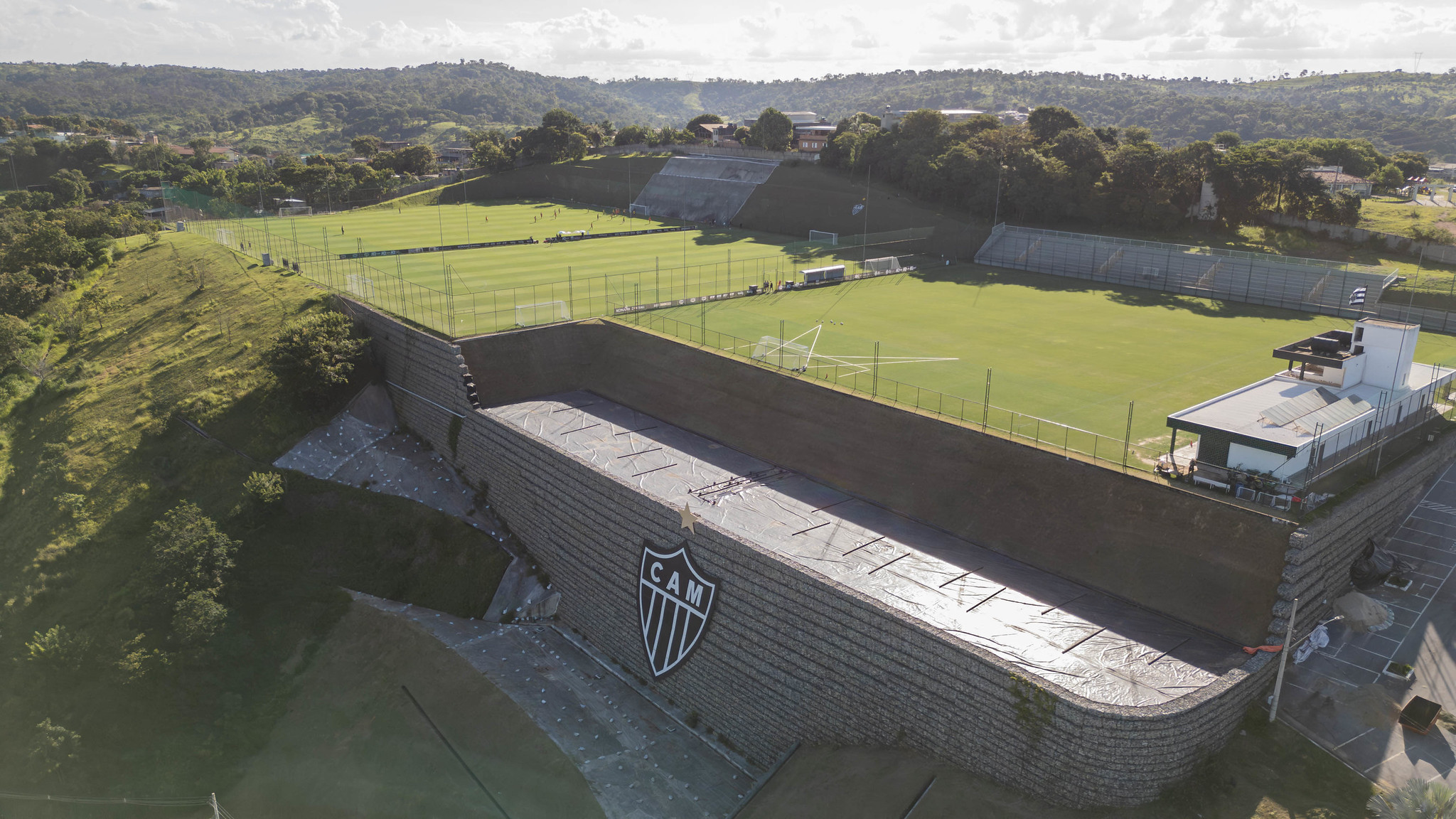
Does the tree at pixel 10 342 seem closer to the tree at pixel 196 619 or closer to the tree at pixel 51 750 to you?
the tree at pixel 196 619

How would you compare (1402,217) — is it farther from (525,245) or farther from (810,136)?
(810,136)

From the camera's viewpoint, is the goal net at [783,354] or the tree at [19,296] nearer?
the goal net at [783,354]

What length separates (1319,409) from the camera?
2236 cm

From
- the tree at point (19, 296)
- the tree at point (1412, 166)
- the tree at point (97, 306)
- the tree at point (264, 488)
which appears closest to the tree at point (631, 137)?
the tree at point (97, 306)

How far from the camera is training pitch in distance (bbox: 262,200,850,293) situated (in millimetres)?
52219

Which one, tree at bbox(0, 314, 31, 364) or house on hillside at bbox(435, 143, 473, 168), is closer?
tree at bbox(0, 314, 31, 364)

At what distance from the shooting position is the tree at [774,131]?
89062 millimetres

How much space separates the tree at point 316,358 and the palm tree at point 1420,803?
3824cm

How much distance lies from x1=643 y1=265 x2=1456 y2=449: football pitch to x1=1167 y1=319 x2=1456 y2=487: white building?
323 centimetres

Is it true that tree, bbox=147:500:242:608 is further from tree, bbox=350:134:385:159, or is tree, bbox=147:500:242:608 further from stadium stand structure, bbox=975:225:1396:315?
tree, bbox=350:134:385:159

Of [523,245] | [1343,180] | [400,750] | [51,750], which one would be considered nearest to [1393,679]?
[400,750]

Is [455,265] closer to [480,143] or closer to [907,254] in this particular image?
[907,254]

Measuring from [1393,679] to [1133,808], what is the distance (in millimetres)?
8030

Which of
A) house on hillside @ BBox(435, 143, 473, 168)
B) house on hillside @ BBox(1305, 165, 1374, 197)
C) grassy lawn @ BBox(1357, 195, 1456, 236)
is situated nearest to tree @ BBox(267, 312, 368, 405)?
grassy lawn @ BBox(1357, 195, 1456, 236)
